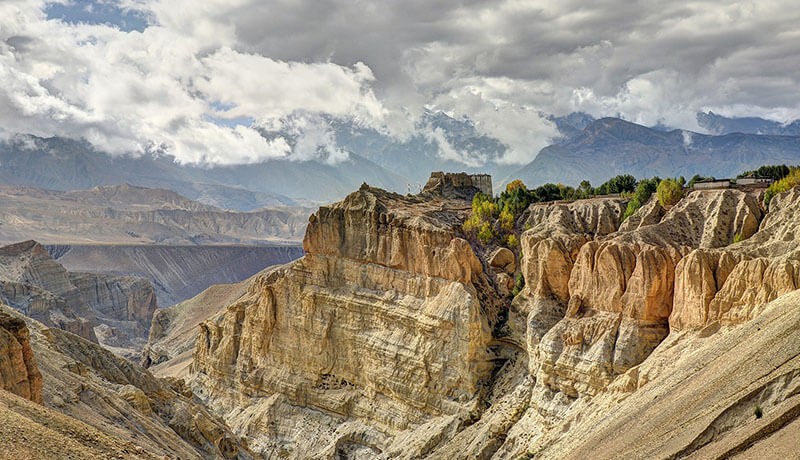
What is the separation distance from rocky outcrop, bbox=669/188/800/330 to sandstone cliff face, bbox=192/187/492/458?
20.5 m

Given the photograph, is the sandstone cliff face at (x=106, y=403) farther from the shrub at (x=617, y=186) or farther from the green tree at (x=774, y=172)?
the green tree at (x=774, y=172)

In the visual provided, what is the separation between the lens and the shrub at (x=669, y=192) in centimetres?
6319

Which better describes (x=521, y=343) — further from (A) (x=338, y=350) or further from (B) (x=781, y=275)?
(B) (x=781, y=275)

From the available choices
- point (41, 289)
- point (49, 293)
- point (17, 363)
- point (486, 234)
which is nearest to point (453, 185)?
point (486, 234)

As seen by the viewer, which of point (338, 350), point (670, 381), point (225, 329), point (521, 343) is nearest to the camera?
point (670, 381)

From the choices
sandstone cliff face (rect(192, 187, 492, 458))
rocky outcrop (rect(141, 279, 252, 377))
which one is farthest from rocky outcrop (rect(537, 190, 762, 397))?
rocky outcrop (rect(141, 279, 252, 377))

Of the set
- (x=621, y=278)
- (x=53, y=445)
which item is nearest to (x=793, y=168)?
(x=621, y=278)

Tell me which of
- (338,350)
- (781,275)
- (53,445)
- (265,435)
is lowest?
(265,435)

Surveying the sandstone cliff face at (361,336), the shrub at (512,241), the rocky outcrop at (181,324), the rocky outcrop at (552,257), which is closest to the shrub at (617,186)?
the rocky outcrop at (552,257)

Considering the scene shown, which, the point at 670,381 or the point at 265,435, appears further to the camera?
the point at 265,435

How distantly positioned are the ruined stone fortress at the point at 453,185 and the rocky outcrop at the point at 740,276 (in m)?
45.6

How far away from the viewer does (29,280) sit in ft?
593

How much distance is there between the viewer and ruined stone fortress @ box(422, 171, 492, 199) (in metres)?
94.9

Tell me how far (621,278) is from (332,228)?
33488 mm
